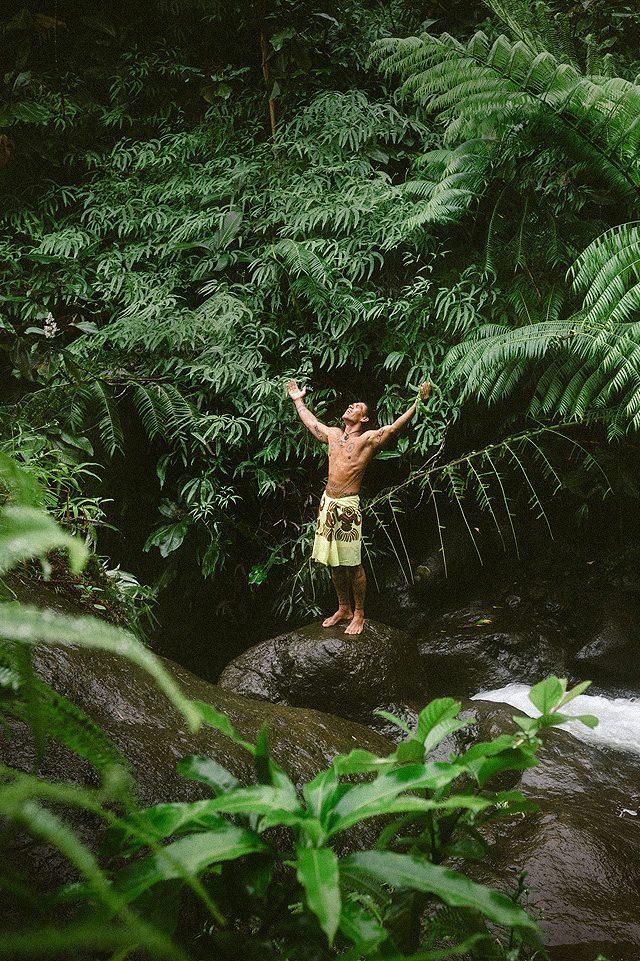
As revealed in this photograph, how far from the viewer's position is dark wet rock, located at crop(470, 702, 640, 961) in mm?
1787

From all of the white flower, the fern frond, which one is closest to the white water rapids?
the fern frond

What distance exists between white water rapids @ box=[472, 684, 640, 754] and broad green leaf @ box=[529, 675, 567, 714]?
2.84 metres

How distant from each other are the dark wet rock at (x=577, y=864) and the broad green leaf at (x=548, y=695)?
2.20 feet

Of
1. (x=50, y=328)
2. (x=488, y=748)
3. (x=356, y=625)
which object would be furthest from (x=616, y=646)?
(x=50, y=328)

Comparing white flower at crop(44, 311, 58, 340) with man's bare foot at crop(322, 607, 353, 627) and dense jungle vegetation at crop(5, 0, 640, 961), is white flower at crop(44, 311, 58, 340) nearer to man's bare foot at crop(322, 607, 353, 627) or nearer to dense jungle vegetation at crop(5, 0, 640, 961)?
dense jungle vegetation at crop(5, 0, 640, 961)

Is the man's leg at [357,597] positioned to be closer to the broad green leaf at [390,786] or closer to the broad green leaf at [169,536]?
the broad green leaf at [169,536]

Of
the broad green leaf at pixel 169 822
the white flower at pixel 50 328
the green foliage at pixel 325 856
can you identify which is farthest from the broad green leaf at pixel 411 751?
the white flower at pixel 50 328

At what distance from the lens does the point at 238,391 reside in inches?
181

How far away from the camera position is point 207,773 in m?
1.03

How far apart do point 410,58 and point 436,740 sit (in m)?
4.49

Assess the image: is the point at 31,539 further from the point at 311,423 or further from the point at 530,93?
the point at 530,93

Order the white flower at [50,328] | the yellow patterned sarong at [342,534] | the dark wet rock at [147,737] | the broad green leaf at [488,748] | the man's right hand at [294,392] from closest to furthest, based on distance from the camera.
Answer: the broad green leaf at [488,748]
the dark wet rock at [147,737]
the yellow patterned sarong at [342,534]
the man's right hand at [294,392]
the white flower at [50,328]

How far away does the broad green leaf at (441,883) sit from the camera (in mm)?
797

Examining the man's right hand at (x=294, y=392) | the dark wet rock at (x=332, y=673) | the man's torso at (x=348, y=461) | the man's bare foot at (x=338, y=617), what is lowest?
the dark wet rock at (x=332, y=673)
